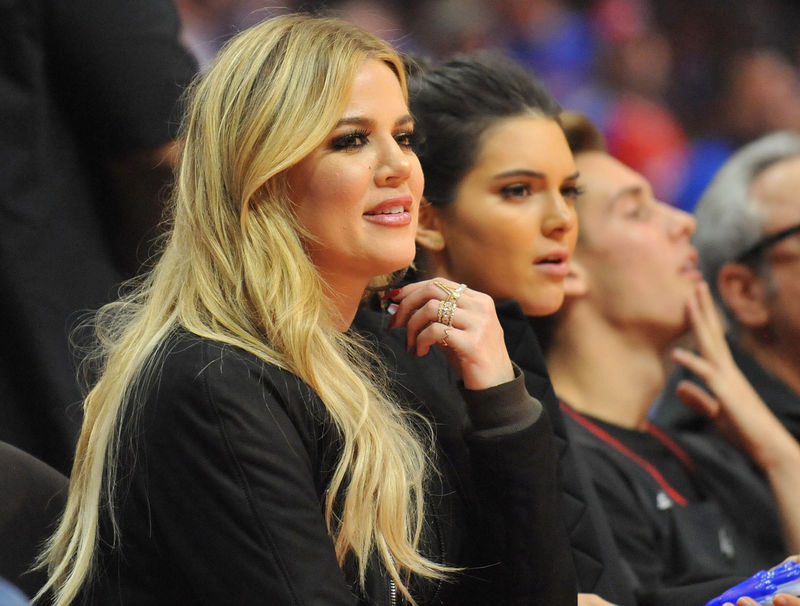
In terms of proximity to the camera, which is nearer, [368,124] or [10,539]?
[10,539]

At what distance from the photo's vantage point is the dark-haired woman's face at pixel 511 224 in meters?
2.20

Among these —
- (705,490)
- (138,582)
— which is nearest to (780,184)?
(705,490)

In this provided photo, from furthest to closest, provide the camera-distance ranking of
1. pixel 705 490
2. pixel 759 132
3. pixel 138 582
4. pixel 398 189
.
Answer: pixel 759 132 < pixel 705 490 < pixel 398 189 < pixel 138 582

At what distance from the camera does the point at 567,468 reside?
80.0 inches

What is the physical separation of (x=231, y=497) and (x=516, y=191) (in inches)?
42.9

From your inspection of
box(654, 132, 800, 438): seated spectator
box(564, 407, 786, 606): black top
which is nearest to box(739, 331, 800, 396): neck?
box(654, 132, 800, 438): seated spectator

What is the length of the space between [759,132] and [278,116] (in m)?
5.52

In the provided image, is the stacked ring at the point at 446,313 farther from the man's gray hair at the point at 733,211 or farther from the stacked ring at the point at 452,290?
the man's gray hair at the point at 733,211

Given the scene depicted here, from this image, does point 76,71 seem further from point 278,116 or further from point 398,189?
point 398,189

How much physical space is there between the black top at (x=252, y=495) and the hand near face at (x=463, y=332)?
4 centimetres

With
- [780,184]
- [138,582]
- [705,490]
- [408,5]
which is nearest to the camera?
[138,582]

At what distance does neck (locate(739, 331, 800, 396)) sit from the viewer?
305 cm

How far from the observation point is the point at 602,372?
105 inches

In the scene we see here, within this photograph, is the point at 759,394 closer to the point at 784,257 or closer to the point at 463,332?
the point at 784,257
